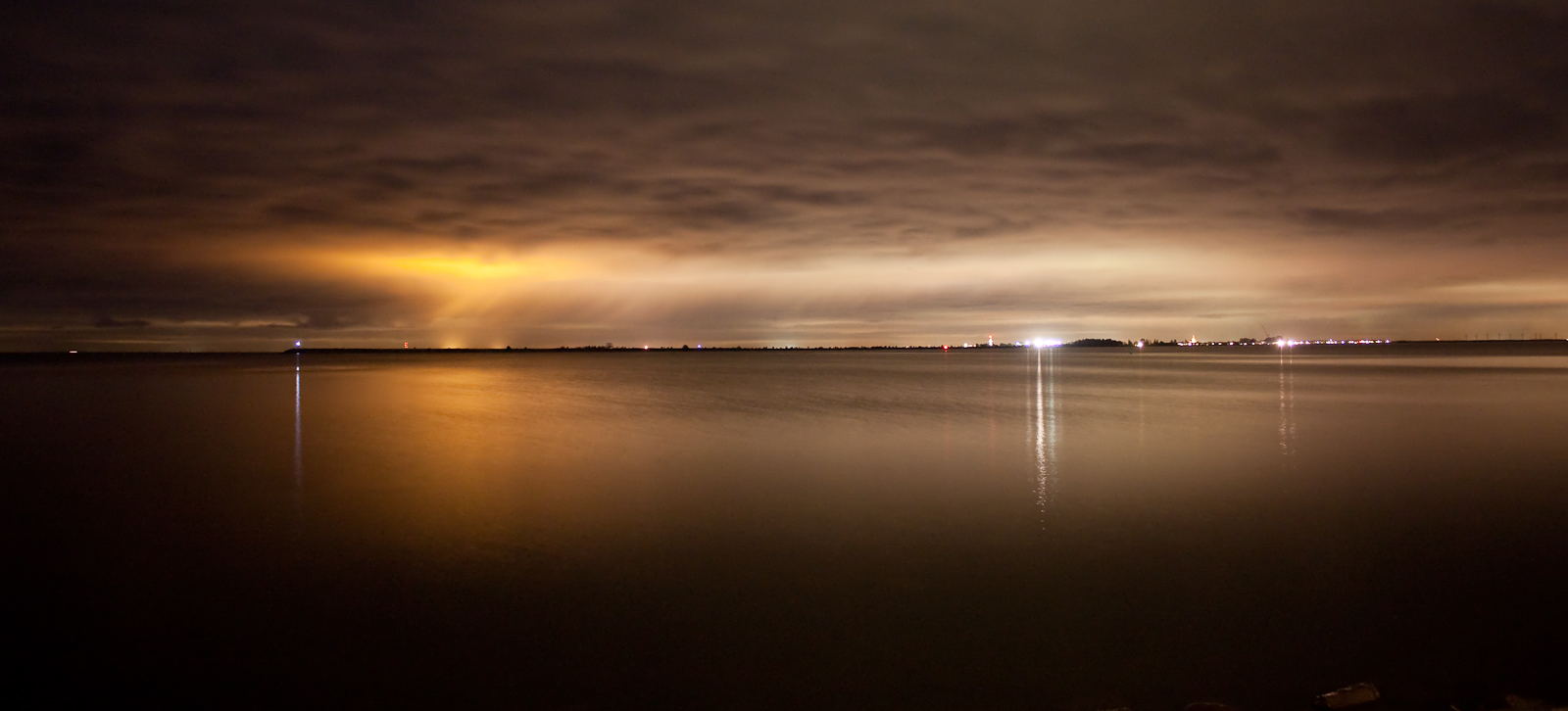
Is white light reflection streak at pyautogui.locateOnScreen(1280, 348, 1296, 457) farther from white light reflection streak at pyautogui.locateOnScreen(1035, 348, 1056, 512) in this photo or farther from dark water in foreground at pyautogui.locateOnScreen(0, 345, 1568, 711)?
white light reflection streak at pyautogui.locateOnScreen(1035, 348, 1056, 512)

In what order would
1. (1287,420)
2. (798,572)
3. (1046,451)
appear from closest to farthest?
(798,572), (1046,451), (1287,420)

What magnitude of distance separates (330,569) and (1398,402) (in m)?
32.1

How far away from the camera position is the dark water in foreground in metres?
5.60

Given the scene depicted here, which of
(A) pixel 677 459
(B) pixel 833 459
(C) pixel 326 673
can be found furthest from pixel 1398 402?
(C) pixel 326 673

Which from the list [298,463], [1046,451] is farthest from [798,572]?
[298,463]

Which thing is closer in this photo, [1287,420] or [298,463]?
[298,463]

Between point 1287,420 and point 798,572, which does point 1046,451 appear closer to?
point 798,572

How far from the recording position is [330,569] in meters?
8.29

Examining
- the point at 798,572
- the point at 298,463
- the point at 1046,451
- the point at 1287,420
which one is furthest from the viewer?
the point at 1287,420

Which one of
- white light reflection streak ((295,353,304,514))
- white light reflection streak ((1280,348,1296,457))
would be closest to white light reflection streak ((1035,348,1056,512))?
white light reflection streak ((1280,348,1296,457))

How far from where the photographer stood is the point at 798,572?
8.08 m

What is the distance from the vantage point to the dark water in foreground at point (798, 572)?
5.60m

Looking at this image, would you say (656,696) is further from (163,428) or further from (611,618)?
(163,428)

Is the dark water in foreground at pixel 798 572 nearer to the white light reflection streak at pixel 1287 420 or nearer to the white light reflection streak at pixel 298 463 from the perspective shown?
the white light reflection streak at pixel 298 463
